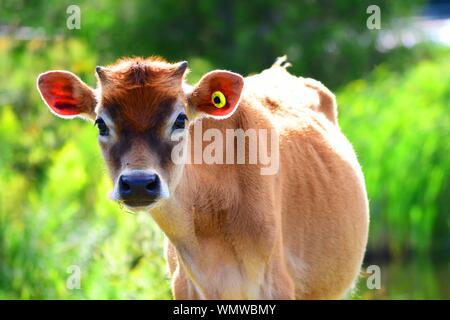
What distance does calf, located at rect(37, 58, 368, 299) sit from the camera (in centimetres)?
708

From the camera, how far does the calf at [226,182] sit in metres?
7.08

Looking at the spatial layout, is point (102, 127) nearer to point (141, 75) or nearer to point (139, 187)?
point (141, 75)

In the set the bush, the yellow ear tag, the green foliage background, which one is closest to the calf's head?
the yellow ear tag

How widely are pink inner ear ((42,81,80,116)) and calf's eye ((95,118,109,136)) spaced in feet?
1.26

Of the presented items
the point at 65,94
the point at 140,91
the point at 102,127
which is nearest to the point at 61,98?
the point at 65,94

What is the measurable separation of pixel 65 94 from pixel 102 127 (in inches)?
20.8

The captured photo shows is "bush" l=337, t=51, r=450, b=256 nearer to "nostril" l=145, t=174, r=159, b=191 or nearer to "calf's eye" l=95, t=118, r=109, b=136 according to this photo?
"calf's eye" l=95, t=118, r=109, b=136

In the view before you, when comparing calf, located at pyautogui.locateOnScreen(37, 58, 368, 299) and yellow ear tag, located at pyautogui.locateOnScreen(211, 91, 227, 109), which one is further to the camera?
yellow ear tag, located at pyautogui.locateOnScreen(211, 91, 227, 109)

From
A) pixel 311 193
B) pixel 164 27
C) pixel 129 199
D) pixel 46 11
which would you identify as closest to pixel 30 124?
pixel 46 11

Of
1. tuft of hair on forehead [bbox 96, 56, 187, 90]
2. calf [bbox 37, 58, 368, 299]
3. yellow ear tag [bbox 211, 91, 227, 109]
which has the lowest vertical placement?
calf [bbox 37, 58, 368, 299]

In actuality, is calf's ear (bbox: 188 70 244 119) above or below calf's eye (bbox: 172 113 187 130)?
above

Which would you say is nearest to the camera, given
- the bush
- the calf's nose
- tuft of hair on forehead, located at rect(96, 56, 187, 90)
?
the calf's nose

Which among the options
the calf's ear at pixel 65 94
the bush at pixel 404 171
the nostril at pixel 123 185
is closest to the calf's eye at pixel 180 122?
the nostril at pixel 123 185

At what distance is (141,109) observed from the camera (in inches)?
279
